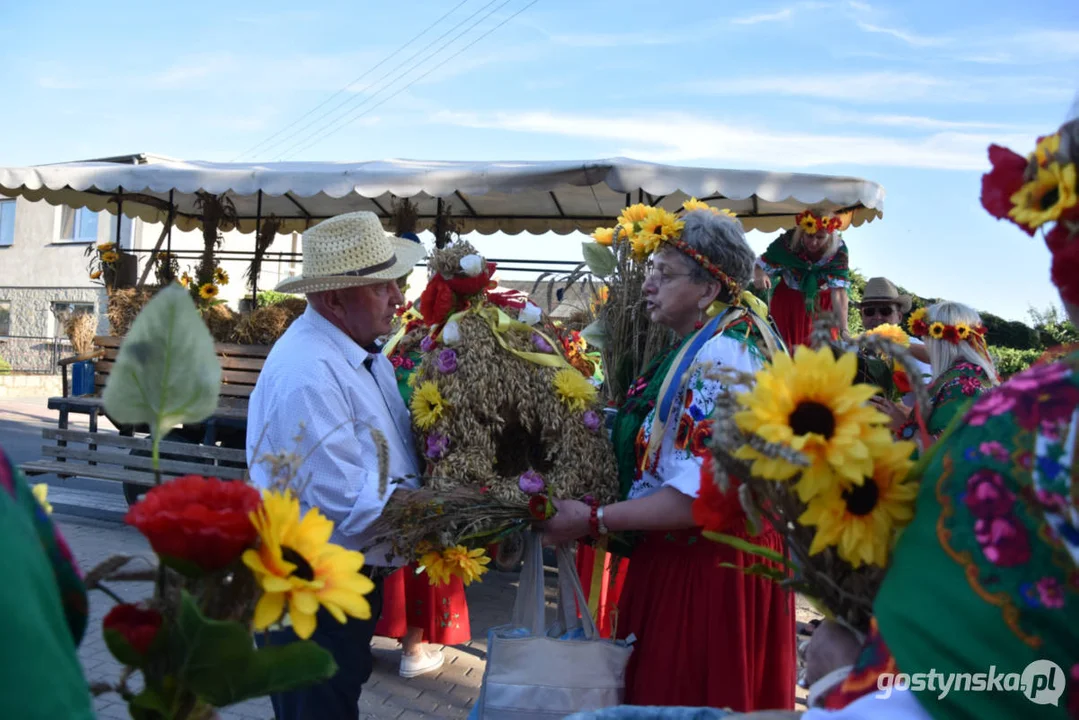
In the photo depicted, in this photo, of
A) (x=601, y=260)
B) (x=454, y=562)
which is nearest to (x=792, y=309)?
(x=601, y=260)

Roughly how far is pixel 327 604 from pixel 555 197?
24.4ft

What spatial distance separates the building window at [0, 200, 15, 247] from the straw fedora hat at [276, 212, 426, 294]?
24.5 metres

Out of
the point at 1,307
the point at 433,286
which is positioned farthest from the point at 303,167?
the point at 1,307

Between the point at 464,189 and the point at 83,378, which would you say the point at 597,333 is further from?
the point at 83,378

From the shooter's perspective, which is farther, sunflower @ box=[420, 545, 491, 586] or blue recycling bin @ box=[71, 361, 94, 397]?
blue recycling bin @ box=[71, 361, 94, 397]

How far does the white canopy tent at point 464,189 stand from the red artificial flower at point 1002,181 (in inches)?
202

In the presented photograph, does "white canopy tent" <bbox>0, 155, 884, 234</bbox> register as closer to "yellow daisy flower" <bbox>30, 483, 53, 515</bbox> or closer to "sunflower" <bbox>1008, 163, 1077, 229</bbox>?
"sunflower" <bbox>1008, 163, 1077, 229</bbox>

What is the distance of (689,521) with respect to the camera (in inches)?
88.0

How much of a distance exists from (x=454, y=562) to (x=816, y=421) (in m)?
1.36

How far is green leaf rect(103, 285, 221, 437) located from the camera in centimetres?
102

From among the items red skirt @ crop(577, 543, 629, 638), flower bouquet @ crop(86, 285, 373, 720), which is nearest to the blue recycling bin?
red skirt @ crop(577, 543, 629, 638)

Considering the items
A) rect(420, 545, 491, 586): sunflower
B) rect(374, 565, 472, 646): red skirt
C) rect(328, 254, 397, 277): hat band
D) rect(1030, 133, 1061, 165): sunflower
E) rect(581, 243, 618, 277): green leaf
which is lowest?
rect(374, 565, 472, 646): red skirt

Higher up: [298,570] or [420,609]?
[298,570]

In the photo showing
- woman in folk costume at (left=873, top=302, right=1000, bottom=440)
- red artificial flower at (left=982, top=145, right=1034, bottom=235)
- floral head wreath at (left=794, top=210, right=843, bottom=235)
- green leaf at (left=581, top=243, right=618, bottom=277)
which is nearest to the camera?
red artificial flower at (left=982, top=145, right=1034, bottom=235)
